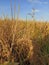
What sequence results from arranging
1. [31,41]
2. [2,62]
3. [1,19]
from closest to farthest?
[2,62], [31,41], [1,19]

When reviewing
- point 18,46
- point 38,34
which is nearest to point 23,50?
point 18,46

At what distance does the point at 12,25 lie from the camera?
403cm

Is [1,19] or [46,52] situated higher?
[1,19]

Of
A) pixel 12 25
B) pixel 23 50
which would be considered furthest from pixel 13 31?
pixel 23 50

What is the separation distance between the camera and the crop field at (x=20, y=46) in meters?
3.74

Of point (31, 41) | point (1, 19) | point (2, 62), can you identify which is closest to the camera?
point (2, 62)

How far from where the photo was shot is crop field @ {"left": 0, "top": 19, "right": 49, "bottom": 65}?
374cm

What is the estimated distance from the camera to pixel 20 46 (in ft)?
12.8

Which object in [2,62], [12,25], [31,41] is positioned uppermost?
[12,25]

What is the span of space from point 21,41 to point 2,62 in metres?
0.49

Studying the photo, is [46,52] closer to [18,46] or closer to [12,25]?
[18,46]

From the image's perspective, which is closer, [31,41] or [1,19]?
[31,41]

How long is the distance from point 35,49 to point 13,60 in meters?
0.43

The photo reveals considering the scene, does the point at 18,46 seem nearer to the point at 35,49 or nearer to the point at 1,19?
the point at 35,49
